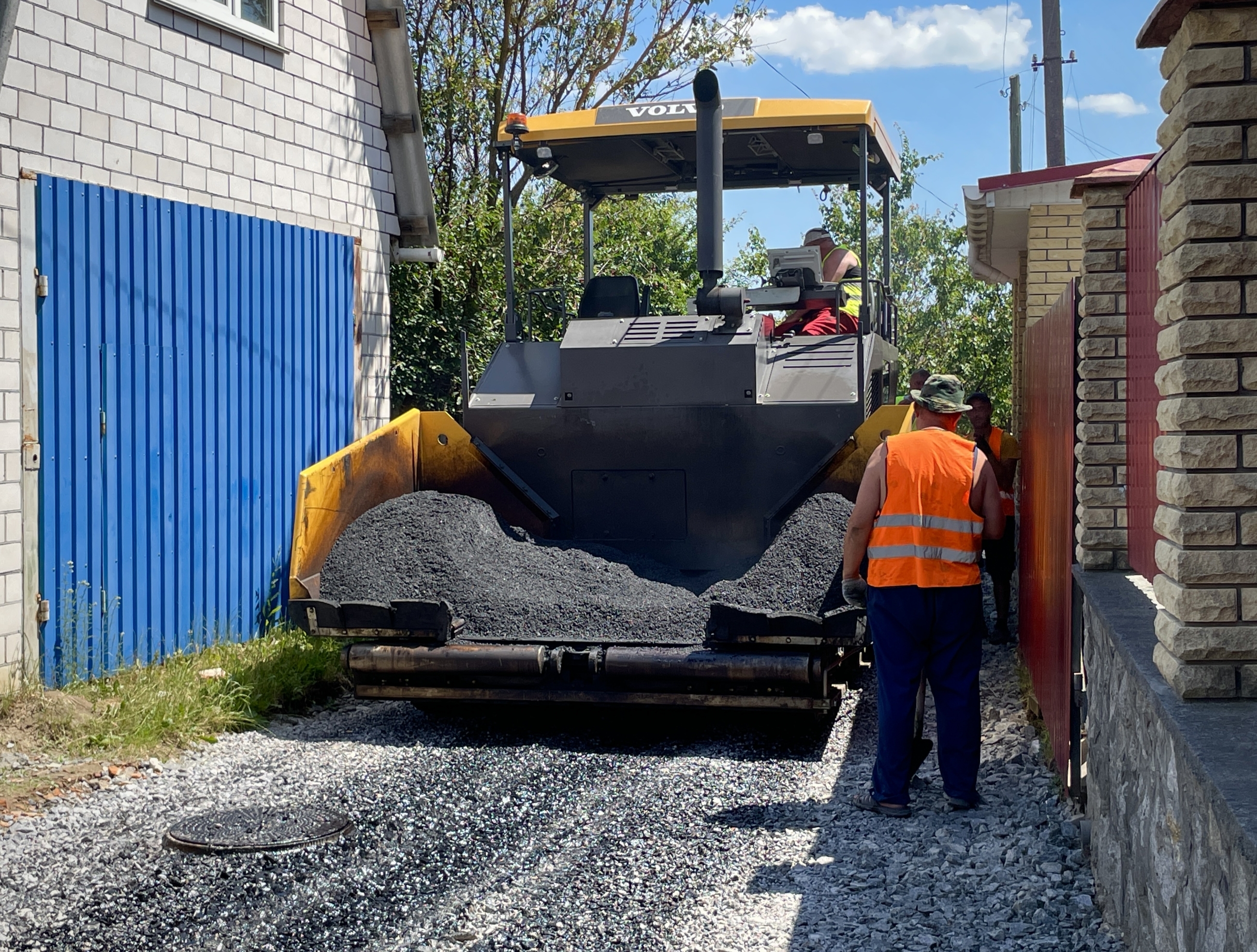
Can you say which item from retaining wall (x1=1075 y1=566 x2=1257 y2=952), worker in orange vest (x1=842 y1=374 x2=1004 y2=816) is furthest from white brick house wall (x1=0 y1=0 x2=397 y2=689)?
retaining wall (x1=1075 y1=566 x2=1257 y2=952)

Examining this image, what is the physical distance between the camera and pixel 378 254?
10.1 meters

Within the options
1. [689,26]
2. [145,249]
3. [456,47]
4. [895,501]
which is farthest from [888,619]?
[689,26]

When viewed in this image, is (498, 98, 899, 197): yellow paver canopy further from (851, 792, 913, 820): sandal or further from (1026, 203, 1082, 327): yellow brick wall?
(851, 792, 913, 820): sandal

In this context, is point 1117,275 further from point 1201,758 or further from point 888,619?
point 1201,758

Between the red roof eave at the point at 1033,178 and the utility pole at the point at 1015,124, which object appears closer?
the red roof eave at the point at 1033,178

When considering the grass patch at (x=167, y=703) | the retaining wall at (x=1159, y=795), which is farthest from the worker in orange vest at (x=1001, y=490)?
the grass patch at (x=167, y=703)

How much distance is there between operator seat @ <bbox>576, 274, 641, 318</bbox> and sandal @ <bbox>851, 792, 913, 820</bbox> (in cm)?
386

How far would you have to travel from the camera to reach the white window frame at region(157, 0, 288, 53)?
798cm

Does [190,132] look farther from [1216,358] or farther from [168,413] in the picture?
[1216,358]

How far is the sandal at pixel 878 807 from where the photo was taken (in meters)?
4.98

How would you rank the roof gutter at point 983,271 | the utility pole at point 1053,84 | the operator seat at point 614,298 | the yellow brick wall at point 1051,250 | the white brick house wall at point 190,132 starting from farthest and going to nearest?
the utility pole at point 1053,84
the roof gutter at point 983,271
the yellow brick wall at point 1051,250
the operator seat at point 614,298
the white brick house wall at point 190,132

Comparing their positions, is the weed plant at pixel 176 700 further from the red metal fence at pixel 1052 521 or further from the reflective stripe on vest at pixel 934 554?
Answer: the red metal fence at pixel 1052 521

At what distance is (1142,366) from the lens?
161 inches

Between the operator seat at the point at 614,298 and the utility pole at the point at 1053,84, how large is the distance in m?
11.0
